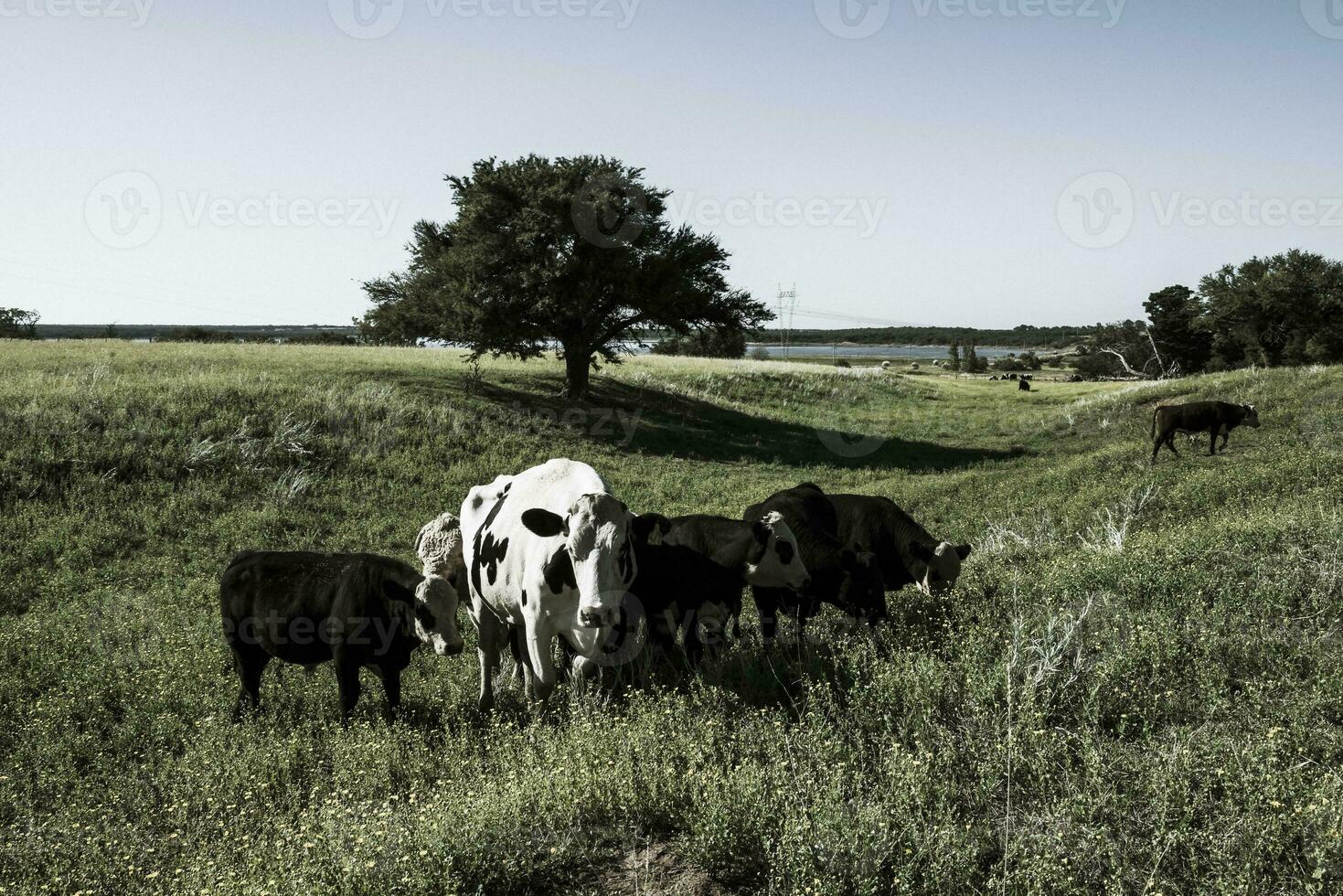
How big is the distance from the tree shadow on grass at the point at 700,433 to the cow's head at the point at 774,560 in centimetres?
1925

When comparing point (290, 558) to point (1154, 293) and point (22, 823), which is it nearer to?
point (22, 823)

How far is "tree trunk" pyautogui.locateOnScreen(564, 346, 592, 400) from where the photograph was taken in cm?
3297

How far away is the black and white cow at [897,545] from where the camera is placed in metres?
9.75

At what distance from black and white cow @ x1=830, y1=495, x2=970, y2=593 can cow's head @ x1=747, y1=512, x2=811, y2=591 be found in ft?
4.40

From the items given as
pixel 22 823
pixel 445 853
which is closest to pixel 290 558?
pixel 22 823

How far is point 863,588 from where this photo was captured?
8.83m

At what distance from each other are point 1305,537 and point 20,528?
67.1 ft

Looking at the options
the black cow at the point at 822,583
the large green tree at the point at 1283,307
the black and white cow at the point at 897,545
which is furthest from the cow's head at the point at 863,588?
the large green tree at the point at 1283,307

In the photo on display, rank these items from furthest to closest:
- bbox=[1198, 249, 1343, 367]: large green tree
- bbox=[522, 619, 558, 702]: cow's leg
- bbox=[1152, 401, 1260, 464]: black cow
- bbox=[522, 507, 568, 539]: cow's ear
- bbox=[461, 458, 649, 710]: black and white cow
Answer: bbox=[1198, 249, 1343, 367]: large green tree < bbox=[1152, 401, 1260, 464]: black cow < bbox=[522, 619, 558, 702]: cow's leg < bbox=[522, 507, 568, 539]: cow's ear < bbox=[461, 458, 649, 710]: black and white cow

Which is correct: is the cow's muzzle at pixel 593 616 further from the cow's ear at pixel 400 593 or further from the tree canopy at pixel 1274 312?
the tree canopy at pixel 1274 312

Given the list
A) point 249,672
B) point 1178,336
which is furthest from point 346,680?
point 1178,336

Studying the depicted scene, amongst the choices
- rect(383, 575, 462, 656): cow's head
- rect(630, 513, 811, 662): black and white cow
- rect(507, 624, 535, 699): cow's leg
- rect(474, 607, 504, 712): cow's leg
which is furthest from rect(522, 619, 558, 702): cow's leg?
rect(630, 513, 811, 662): black and white cow

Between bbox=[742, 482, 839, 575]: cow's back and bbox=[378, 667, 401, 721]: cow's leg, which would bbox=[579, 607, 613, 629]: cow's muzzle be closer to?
bbox=[378, 667, 401, 721]: cow's leg

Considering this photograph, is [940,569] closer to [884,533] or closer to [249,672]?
[884,533]
